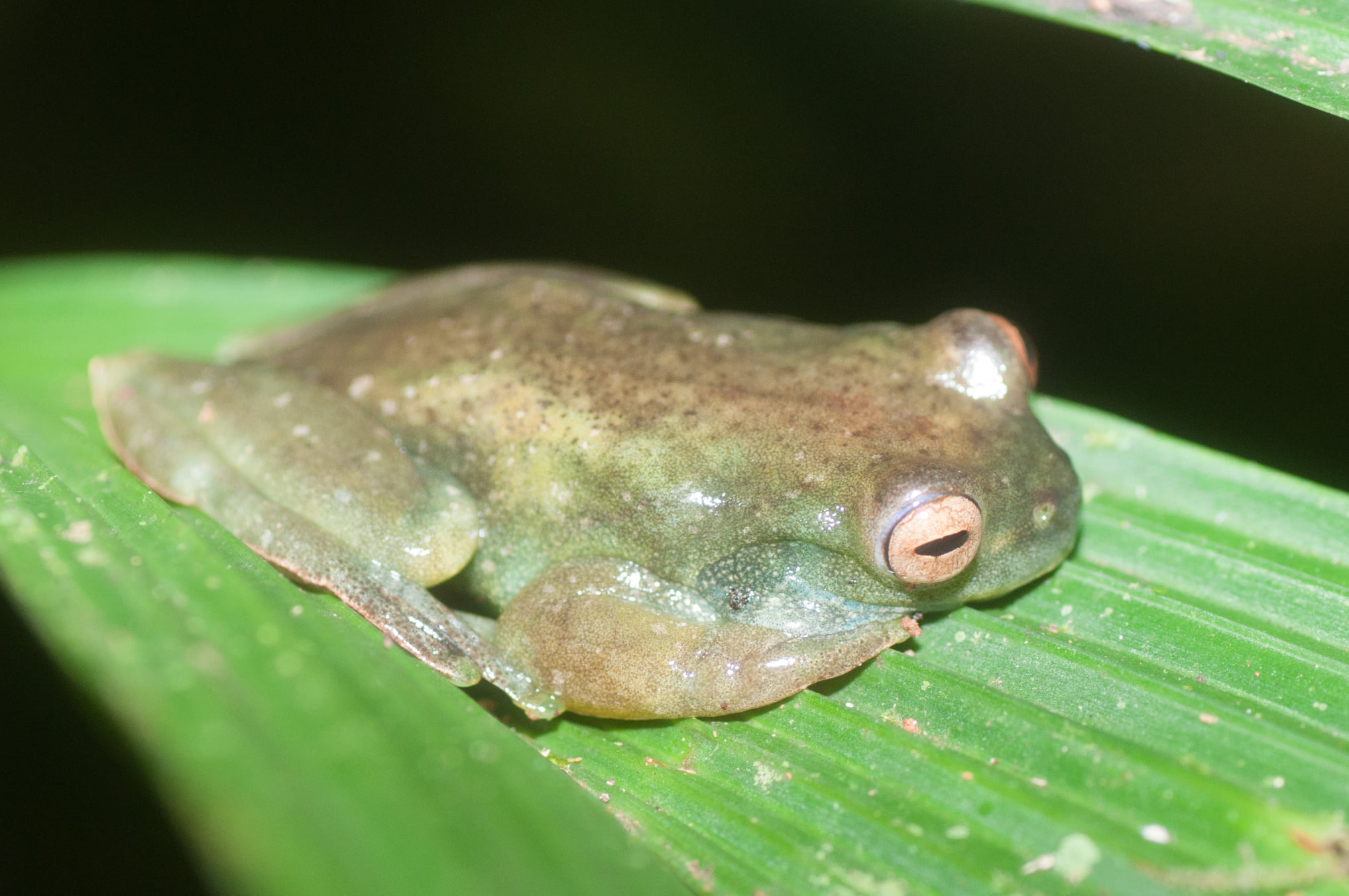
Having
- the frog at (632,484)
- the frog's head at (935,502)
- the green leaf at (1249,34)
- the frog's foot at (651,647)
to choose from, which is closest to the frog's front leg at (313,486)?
the frog at (632,484)

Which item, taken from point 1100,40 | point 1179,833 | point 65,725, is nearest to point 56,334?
point 65,725

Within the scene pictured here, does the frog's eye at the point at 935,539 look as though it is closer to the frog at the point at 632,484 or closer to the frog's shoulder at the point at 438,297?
the frog at the point at 632,484

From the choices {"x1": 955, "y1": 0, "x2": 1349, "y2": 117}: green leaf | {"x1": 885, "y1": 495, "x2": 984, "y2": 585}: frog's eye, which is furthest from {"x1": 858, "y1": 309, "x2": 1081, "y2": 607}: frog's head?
{"x1": 955, "y1": 0, "x2": 1349, "y2": 117}: green leaf

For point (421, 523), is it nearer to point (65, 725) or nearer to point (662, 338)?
point (662, 338)

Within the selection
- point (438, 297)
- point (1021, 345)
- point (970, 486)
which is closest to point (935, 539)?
point (970, 486)

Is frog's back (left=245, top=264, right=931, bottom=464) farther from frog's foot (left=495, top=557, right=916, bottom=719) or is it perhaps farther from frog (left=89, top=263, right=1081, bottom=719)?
frog's foot (left=495, top=557, right=916, bottom=719)
